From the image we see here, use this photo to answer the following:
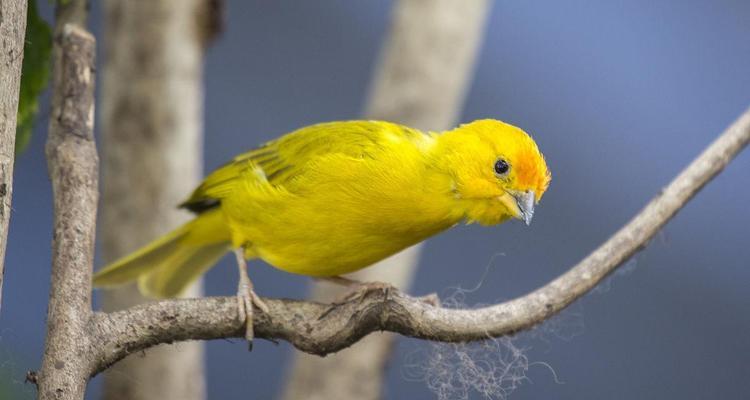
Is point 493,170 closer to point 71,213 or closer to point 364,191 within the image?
point 364,191

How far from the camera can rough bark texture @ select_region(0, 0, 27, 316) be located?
2.14 metres

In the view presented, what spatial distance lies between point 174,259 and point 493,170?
1.41 metres

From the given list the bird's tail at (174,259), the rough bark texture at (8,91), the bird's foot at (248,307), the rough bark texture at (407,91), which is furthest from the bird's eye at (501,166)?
the rough bark texture at (407,91)

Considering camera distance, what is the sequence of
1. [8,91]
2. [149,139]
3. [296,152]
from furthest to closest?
[149,139] < [296,152] < [8,91]

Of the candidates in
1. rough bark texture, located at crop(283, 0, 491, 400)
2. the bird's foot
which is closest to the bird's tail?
the bird's foot

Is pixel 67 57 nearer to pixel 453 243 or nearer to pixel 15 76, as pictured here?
pixel 15 76

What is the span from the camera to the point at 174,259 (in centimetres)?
371

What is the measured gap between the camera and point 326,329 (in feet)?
8.36

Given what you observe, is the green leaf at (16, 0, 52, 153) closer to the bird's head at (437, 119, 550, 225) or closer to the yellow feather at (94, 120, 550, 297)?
the yellow feather at (94, 120, 550, 297)

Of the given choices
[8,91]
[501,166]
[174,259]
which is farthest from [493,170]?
[174,259]

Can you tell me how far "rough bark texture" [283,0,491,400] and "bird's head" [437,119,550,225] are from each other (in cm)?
195

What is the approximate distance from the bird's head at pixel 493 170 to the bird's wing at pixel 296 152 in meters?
0.23

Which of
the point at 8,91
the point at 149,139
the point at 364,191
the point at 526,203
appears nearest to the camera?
the point at 8,91

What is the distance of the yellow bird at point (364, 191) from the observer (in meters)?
2.80
